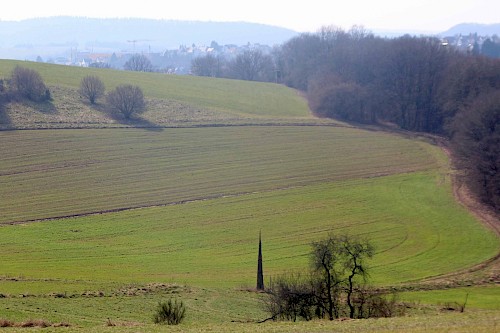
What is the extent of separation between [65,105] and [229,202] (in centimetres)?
3250

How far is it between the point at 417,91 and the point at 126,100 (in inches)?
1665

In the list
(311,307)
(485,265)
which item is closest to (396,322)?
(311,307)

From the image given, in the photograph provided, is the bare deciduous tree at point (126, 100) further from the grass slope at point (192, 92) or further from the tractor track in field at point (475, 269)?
the tractor track in field at point (475, 269)

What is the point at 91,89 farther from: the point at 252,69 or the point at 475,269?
the point at 252,69

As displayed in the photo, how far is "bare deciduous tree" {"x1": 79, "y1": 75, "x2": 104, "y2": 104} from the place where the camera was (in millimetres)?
81688

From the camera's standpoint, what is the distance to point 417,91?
97.1m

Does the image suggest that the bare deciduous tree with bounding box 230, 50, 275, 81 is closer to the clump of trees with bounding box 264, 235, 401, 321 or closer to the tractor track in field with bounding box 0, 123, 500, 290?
the tractor track in field with bounding box 0, 123, 500, 290

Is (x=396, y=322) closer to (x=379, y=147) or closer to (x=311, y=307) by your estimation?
(x=311, y=307)

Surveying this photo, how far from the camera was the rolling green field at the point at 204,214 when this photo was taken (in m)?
30.6

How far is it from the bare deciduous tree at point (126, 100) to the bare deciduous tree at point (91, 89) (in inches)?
107

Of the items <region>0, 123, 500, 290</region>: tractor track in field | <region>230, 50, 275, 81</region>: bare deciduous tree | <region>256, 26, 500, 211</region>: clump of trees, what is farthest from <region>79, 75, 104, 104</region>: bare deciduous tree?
<region>230, 50, 275, 81</region>: bare deciduous tree

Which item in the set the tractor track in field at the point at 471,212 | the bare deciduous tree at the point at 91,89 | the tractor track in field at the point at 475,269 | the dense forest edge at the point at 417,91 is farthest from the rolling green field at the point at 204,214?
the dense forest edge at the point at 417,91

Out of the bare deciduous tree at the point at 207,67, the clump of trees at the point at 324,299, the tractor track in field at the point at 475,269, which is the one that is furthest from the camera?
the bare deciduous tree at the point at 207,67

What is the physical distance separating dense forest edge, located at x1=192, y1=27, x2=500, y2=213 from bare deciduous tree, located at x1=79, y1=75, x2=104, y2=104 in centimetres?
2960
